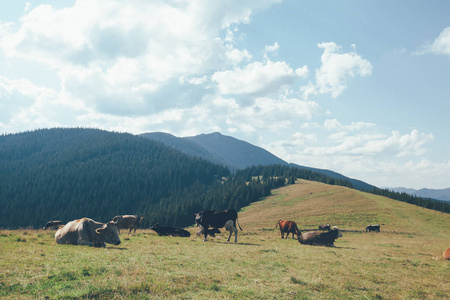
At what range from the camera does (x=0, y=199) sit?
165 m

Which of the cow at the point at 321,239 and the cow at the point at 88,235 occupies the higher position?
the cow at the point at 88,235

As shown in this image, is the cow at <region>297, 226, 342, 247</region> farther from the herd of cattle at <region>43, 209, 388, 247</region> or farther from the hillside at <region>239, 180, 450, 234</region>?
the hillside at <region>239, 180, 450, 234</region>

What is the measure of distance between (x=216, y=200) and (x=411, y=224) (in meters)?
Answer: 85.8

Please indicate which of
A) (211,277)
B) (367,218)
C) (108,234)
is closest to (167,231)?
(108,234)

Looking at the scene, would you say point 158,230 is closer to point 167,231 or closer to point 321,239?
point 167,231

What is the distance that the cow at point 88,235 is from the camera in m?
14.1

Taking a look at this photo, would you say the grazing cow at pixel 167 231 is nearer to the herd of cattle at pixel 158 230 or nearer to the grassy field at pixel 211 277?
the herd of cattle at pixel 158 230

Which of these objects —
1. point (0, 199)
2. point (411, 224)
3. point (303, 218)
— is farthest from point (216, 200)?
point (0, 199)

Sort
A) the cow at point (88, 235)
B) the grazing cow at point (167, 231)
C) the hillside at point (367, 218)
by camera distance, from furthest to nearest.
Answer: the hillside at point (367, 218), the grazing cow at point (167, 231), the cow at point (88, 235)

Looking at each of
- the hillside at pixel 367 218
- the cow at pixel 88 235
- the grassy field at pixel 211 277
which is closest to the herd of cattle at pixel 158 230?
the cow at pixel 88 235

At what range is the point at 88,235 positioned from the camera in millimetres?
14250

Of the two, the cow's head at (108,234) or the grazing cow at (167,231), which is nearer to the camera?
the cow's head at (108,234)

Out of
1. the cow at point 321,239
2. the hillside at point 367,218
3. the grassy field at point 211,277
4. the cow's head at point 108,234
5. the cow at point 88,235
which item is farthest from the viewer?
the hillside at point 367,218

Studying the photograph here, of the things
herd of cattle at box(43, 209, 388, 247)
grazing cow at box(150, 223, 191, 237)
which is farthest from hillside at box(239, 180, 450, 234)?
grazing cow at box(150, 223, 191, 237)
